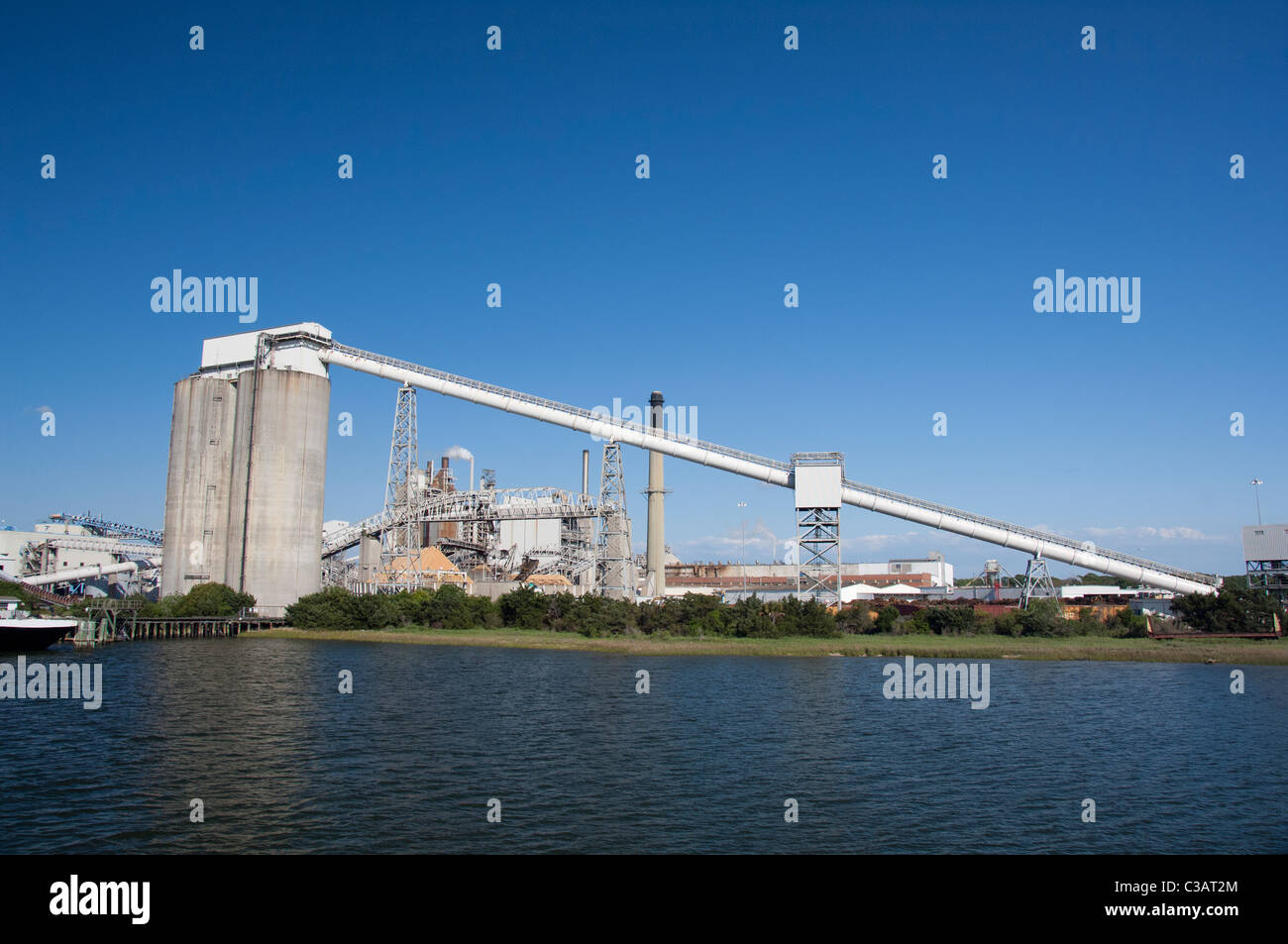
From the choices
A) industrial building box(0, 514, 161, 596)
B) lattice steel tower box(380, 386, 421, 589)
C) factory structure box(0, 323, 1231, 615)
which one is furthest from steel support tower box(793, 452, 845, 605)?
industrial building box(0, 514, 161, 596)

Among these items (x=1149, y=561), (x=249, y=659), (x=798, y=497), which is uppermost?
(x=798, y=497)

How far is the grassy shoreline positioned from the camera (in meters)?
51.8

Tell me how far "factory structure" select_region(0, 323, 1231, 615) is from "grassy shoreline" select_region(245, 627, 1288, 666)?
8.67 meters

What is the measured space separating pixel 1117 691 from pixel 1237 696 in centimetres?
453

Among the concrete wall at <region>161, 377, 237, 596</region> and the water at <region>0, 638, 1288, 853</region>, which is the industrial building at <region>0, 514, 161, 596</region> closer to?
the concrete wall at <region>161, 377, 237, 596</region>

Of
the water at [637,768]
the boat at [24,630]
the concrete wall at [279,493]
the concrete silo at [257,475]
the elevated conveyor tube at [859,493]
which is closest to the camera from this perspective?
the water at [637,768]

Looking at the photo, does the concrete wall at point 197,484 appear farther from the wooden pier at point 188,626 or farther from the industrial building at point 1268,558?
the industrial building at point 1268,558

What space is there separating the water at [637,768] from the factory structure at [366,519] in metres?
27.9

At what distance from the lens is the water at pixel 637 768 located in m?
16.9

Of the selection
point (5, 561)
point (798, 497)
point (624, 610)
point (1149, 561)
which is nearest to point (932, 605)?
point (798, 497)

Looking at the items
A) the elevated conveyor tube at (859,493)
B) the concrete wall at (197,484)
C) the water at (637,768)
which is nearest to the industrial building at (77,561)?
the concrete wall at (197,484)

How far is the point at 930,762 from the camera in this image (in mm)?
23469
